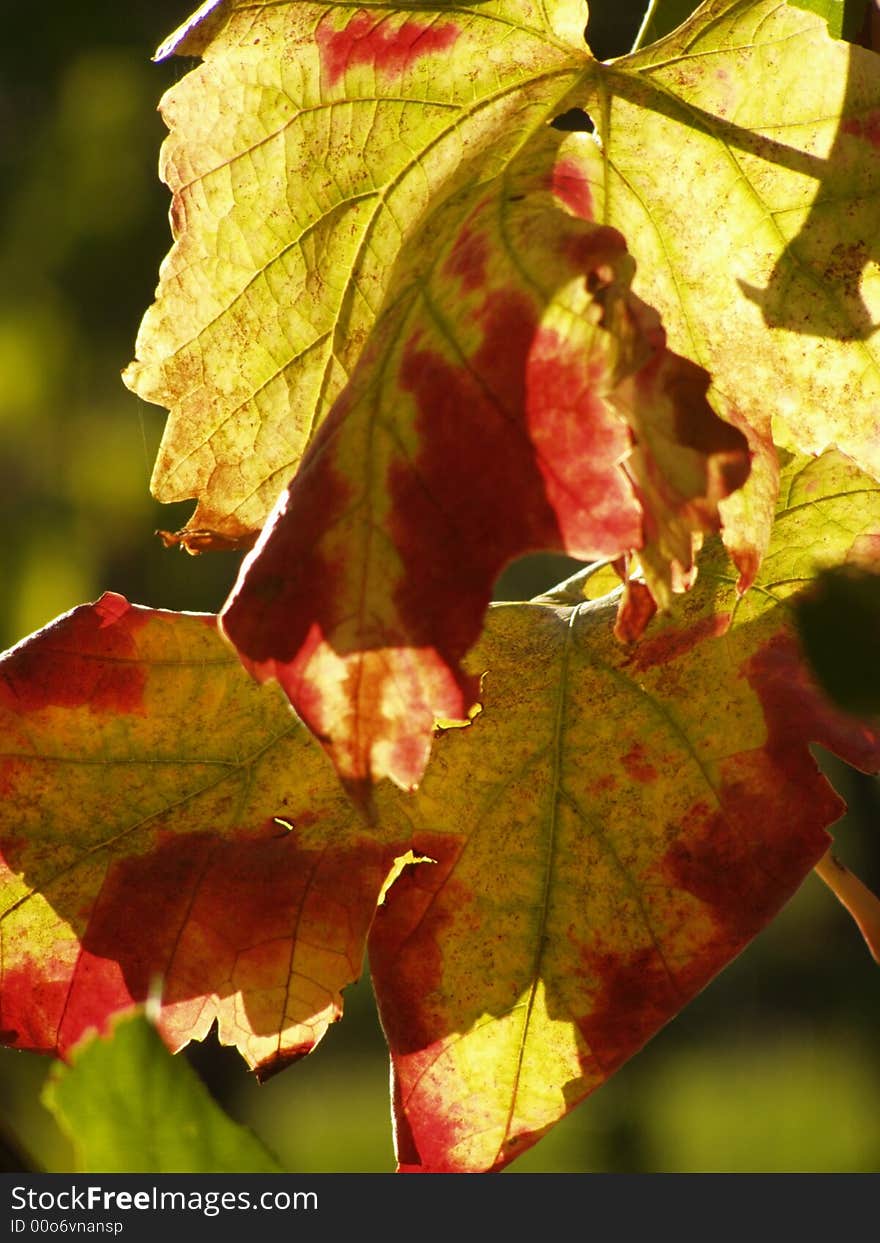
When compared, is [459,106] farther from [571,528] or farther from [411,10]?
[571,528]

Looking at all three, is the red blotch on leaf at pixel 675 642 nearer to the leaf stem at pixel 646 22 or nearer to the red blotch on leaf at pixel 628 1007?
the red blotch on leaf at pixel 628 1007

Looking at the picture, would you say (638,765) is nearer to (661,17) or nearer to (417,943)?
(417,943)

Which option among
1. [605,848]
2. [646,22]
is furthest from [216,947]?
[646,22]

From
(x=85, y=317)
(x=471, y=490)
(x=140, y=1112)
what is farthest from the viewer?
(x=85, y=317)

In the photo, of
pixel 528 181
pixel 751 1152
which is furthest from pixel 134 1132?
pixel 751 1152

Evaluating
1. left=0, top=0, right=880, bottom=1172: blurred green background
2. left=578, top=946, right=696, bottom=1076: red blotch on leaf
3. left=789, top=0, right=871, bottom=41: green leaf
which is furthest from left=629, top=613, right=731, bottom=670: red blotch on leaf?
left=0, top=0, right=880, bottom=1172: blurred green background

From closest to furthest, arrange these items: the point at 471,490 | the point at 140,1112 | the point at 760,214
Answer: the point at 140,1112 < the point at 471,490 < the point at 760,214
